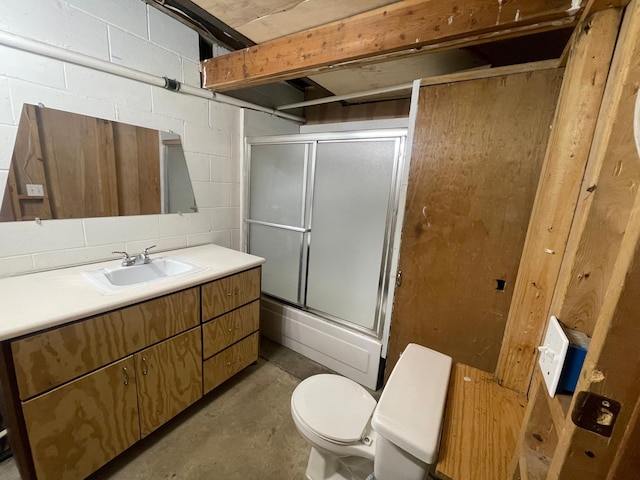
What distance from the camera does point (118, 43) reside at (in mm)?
1549

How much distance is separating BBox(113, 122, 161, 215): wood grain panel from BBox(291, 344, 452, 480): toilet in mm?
1519

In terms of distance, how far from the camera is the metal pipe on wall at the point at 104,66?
1.25 metres

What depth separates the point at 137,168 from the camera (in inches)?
68.8

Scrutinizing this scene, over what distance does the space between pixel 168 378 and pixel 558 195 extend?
1921 millimetres

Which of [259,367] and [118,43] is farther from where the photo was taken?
[259,367]

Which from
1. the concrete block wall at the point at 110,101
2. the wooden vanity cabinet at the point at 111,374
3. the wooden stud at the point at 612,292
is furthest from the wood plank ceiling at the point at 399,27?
the wooden vanity cabinet at the point at 111,374

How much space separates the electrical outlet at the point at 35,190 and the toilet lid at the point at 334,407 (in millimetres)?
1663

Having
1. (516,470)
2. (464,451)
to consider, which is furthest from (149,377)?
(516,470)

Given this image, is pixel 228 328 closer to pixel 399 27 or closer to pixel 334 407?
pixel 334 407

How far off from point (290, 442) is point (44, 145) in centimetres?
206

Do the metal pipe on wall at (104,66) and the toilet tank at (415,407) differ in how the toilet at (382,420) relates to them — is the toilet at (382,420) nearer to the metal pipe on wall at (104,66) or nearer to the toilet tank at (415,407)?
the toilet tank at (415,407)

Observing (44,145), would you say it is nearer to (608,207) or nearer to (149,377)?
(149,377)

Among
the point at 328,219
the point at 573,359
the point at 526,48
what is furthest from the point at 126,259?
the point at 526,48

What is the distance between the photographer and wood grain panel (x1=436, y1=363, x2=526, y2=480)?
2.39 feet
